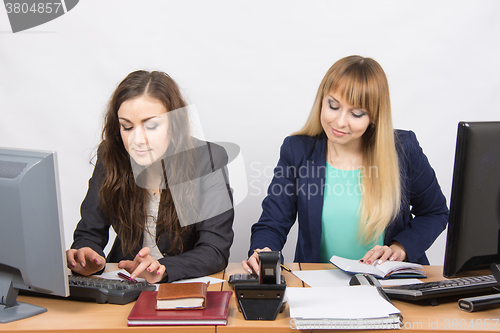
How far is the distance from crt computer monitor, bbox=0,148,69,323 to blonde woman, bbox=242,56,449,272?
31.9 inches

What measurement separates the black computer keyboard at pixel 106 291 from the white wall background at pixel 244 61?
1.46 m

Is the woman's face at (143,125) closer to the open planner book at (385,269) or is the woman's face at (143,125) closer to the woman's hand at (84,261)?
the woman's hand at (84,261)

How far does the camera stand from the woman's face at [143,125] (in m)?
1.56

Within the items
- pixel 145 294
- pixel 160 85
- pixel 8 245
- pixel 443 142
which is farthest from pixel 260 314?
pixel 443 142

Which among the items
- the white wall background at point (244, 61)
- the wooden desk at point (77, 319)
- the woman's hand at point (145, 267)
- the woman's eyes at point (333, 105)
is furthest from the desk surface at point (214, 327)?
the white wall background at point (244, 61)

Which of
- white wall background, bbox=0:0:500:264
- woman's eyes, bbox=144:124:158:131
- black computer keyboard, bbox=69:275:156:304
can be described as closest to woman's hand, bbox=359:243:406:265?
black computer keyboard, bbox=69:275:156:304

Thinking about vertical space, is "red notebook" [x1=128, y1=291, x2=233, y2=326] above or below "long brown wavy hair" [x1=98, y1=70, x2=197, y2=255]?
below

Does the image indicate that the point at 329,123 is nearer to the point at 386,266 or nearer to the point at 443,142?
the point at 386,266

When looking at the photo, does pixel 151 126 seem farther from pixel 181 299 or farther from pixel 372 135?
pixel 372 135

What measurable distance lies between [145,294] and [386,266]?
798 millimetres

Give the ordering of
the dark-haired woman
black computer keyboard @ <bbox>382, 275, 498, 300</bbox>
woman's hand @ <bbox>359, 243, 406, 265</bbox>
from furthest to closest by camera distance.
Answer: the dark-haired woman < woman's hand @ <bbox>359, 243, 406, 265</bbox> < black computer keyboard @ <bbox>382, 275, 498, 300</bbox>

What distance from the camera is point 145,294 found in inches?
45.8

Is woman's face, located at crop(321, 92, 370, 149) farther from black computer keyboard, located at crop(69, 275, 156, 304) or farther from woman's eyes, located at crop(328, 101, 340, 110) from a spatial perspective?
black computer keyboard, located at crop(69, 275, 156, 304)

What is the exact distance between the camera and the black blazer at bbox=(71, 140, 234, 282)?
4.93 feet
